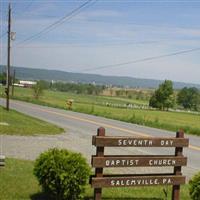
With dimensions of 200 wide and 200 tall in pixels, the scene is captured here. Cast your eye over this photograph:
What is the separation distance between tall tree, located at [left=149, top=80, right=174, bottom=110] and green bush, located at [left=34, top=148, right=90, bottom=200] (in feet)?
365

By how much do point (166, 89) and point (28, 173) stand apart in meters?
110

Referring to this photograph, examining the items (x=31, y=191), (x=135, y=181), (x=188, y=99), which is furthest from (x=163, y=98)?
(x=135, y=181)

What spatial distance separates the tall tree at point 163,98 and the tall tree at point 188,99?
1563 inches

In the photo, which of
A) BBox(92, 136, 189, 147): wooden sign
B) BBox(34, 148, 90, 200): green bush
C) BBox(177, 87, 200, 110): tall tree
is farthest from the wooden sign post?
BBox(177, 87, 200, 110): tall tree

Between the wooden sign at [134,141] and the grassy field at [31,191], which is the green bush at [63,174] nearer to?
the wooden sign at [134,141]

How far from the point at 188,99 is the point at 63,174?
156 meters

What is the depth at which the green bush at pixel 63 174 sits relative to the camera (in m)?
7.97

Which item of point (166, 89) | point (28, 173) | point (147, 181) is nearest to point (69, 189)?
point (147, 181)

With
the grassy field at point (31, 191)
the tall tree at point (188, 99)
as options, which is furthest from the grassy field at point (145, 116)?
the tall tree at point (188, 99)

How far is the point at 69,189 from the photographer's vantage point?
802 centimetres

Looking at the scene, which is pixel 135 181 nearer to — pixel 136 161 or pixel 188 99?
pixel 136 161

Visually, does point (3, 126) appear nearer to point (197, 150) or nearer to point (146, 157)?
point (197, 150)

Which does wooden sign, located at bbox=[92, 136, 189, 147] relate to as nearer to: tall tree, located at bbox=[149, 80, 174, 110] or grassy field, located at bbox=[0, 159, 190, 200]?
grassy field, located at bbox=[0, 159, 190, 200]

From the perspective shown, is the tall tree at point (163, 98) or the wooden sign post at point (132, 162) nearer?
the wooden sign post at point (132, 162)
